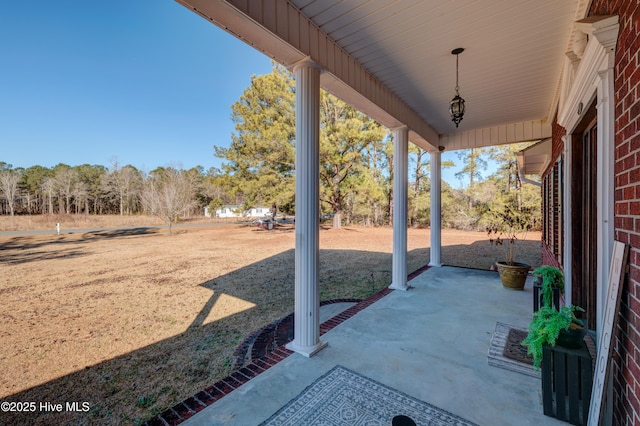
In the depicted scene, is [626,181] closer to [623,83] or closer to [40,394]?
[623,83]

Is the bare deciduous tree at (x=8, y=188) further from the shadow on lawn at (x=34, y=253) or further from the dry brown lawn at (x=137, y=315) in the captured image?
the dry brown lawn at (x=137, y=315)

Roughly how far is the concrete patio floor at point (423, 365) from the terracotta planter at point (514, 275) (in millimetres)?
514

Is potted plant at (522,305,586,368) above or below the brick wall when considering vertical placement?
below

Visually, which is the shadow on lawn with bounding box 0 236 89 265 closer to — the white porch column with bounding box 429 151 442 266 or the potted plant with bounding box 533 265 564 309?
the white porch column with bounding box 429 151 442 266

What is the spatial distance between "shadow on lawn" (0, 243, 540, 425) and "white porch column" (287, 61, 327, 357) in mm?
917

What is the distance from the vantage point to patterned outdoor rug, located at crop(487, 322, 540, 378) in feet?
7.46

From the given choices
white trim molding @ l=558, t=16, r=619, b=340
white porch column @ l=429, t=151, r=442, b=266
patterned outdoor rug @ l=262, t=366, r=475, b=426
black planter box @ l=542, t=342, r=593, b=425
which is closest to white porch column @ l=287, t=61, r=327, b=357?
patterned outdoor rug @ l=262, t=366, r=475, b=426


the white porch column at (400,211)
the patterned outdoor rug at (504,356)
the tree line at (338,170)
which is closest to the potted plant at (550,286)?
the patterned outdoor rug at (504,356)

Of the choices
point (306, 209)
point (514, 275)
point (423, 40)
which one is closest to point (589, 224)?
point (514, 275)

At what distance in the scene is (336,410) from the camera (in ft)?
6.06

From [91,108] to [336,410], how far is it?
3716 cm

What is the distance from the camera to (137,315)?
13.7 feet

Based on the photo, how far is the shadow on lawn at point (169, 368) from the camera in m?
2.11

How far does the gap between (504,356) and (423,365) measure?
0.82 m
